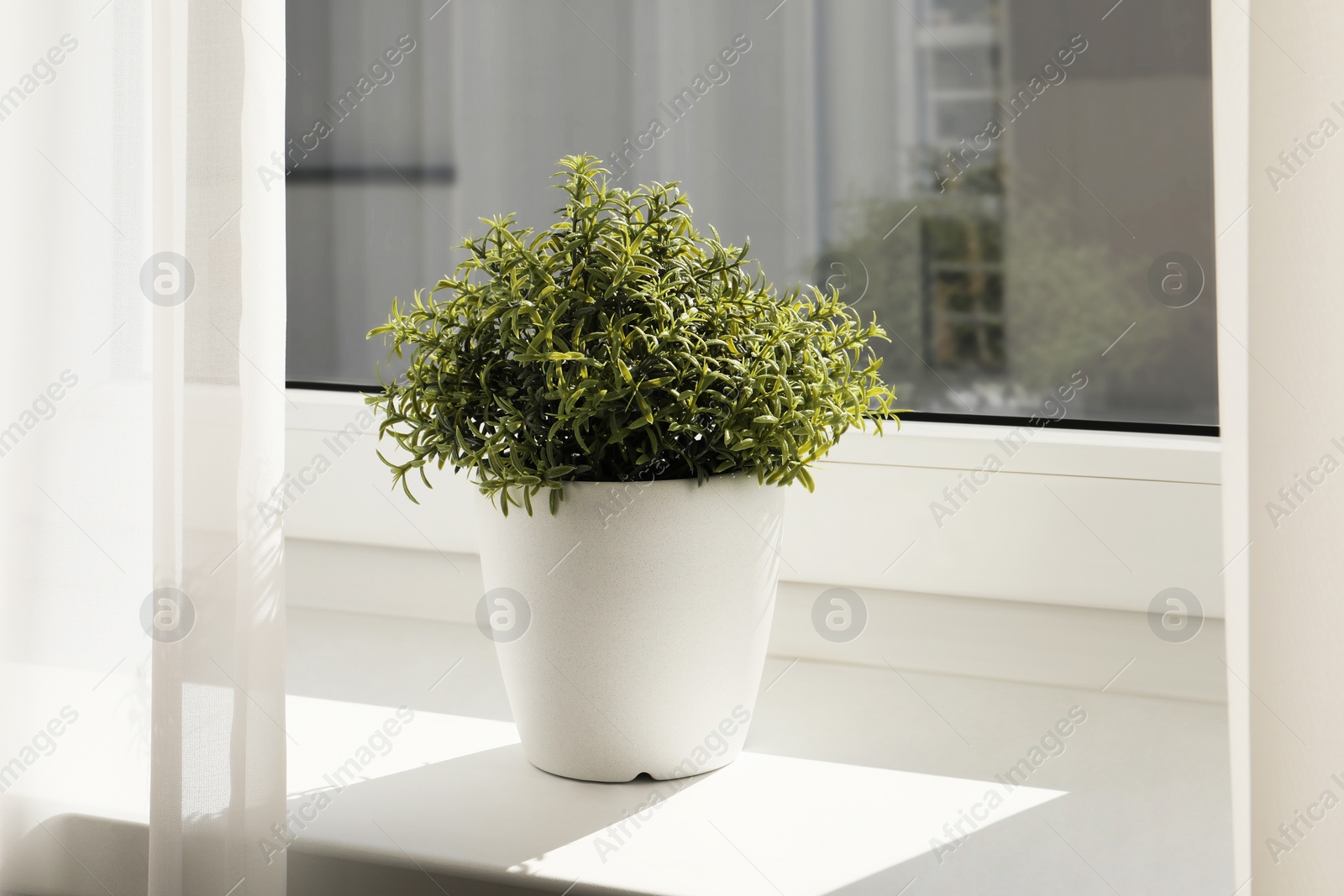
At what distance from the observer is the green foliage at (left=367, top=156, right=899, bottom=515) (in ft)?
2.21

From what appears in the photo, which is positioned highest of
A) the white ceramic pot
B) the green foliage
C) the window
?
the window

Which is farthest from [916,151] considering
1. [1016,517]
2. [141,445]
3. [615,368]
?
[141,445]

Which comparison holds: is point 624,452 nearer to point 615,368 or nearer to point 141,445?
point 615,368

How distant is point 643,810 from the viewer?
704 mm

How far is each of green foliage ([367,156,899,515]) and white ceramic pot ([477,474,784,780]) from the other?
0.07ft

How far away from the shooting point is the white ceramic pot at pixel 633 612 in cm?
69

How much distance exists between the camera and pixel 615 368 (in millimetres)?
661

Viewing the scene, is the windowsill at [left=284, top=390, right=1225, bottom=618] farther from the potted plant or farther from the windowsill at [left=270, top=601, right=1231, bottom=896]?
the potted plant

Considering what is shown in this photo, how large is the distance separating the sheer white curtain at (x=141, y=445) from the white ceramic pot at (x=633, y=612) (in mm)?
158

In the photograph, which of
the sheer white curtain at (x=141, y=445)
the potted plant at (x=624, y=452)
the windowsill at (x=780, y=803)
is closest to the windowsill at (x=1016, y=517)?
the windowsill at (x=780, y=803)

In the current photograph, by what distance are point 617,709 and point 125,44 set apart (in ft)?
1.77

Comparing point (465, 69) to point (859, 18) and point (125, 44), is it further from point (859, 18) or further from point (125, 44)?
point (125, 44)

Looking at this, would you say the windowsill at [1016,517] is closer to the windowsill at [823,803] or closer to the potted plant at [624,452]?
the windowsill at [823,803]

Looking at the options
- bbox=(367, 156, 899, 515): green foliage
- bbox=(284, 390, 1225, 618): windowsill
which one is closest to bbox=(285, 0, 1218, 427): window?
bbox=(284, 390, 1225, 618): windowsill
